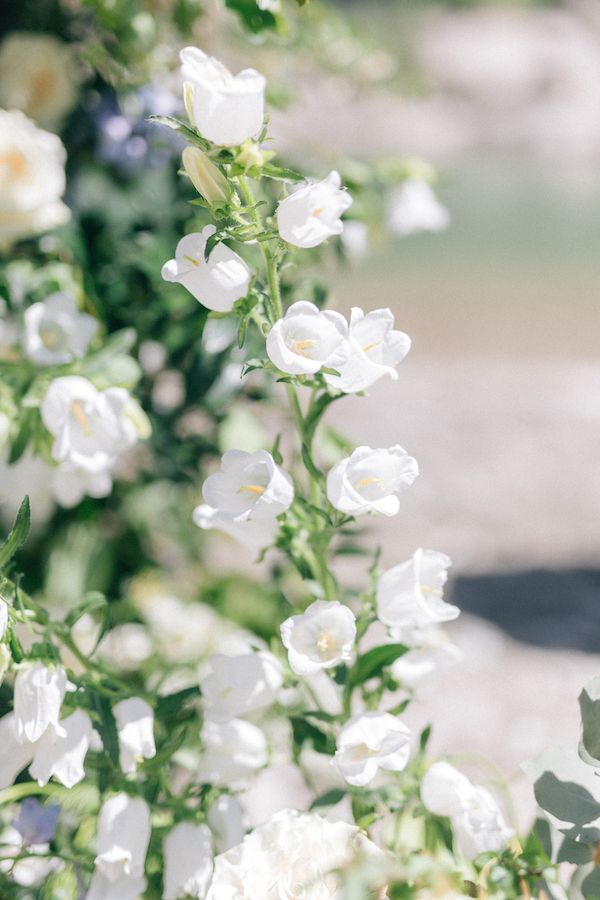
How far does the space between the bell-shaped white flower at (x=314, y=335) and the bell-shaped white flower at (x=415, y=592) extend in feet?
0.42

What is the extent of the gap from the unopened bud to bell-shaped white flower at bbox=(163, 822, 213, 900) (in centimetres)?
36

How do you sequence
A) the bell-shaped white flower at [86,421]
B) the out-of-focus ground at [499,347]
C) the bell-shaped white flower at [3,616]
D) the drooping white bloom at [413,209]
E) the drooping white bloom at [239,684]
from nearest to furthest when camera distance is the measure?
the bell-shaped white flower at [3,616] → the drooping white bloom at [239,684] → the bell-shaped white flower at [86,421] → the drooping white bloom at [413,209] → the out-of-focus ground at [499,347]

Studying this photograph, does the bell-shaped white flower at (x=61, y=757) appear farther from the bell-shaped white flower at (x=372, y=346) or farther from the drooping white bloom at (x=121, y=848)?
the bell-shaped white flower at (x=372, y=346)

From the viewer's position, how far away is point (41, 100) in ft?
3.19

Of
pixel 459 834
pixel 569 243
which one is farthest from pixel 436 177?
pixel 569 243

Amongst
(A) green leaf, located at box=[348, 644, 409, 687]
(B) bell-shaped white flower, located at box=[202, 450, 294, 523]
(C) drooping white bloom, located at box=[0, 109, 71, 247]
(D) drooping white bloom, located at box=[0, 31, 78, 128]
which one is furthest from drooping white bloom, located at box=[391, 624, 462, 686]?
(D) drooping white bloom, located at box=[0, 31, 78, 128]

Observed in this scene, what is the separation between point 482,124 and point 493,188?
5.18ft

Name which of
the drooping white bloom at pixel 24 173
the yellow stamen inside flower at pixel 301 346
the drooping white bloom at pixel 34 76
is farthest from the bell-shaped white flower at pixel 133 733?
the drooping white bloom at pixel 34 76

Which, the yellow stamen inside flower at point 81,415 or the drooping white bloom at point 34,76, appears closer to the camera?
the yellow stamen inside flower at point 81,415

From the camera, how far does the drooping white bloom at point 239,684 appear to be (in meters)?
0.58

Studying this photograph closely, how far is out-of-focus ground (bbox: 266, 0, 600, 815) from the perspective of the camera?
1557 mm

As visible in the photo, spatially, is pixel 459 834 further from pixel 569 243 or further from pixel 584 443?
pixel 569 243

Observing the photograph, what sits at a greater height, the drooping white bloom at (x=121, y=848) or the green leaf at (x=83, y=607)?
the green leaf at (x=83, y=607)

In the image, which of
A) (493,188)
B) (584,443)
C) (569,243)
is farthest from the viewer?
(493,188)
